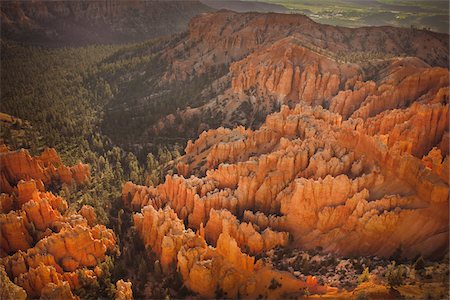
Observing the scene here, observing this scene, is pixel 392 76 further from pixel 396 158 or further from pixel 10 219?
pixel 10 219

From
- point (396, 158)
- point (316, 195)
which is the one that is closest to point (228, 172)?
point (316, 195)

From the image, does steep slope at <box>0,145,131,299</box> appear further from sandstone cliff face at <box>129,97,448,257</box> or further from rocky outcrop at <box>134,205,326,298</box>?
sandstone cliff face at <box>129,97,448,257</box>

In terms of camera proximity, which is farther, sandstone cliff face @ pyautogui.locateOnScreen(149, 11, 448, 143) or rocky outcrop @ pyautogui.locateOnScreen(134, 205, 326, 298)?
sandstone cliff face @ pyautogui.locateOnScreen(149, 11, 448, 143)

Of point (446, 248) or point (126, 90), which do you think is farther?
point (126, 90)

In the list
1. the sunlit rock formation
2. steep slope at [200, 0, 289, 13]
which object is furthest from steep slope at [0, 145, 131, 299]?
steep slope at [200, 0, 289, 13]

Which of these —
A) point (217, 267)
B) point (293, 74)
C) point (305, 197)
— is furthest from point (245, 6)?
point (217, 267)

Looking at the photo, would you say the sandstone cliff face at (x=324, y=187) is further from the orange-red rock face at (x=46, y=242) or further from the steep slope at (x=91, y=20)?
the steep slope at (x=91, y=20)

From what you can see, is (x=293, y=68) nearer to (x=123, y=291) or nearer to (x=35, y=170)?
(x=35, y=170)
